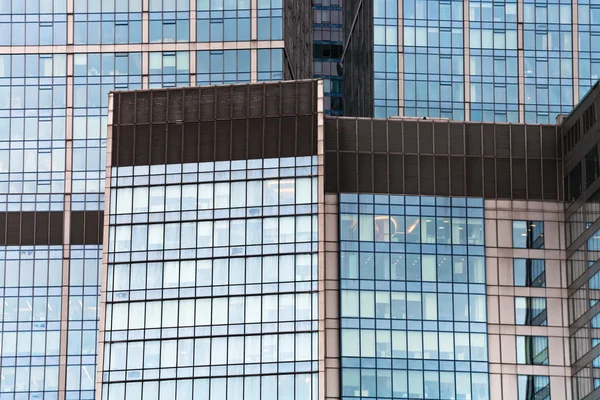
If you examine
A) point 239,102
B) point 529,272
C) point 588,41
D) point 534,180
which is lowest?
point 529,272

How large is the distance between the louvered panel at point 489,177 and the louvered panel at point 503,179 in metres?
0.33

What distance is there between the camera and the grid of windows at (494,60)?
167 m

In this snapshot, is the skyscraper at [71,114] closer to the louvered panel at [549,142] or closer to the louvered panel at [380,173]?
the louvered panel at [380,173]

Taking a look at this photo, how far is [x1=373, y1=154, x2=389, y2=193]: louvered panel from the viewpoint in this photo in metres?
126

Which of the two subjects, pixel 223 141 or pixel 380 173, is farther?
pixel 223 141

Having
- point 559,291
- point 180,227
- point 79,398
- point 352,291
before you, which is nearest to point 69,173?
point 79,398

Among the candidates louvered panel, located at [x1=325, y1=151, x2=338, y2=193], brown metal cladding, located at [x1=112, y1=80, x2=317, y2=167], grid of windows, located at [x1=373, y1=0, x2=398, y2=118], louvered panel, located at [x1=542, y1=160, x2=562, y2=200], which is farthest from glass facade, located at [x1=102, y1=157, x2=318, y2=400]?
grid of windows, located at [x1=373, y1=0, x2=398, y2=118]

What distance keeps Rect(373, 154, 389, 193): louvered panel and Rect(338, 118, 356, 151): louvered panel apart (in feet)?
6.73

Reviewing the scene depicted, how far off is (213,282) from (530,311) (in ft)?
80.0

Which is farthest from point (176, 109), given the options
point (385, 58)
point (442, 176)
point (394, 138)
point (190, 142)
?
point (385, 58)

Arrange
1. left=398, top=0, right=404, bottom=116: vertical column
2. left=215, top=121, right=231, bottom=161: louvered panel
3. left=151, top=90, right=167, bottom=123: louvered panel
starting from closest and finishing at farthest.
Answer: left=215, top=121, right=231, bottom=161: louvered panel, left=151, top=90, right=167, bottom=123: louvered panel, left=398, top=0, right=404, bottom=116: vertical column

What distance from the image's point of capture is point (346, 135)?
4983 inches

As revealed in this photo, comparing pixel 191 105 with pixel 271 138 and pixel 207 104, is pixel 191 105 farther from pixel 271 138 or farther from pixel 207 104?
pixel 271 138

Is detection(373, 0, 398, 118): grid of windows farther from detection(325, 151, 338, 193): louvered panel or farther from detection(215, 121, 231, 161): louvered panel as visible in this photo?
detection(215, 121, 231, 161): louvered panel
